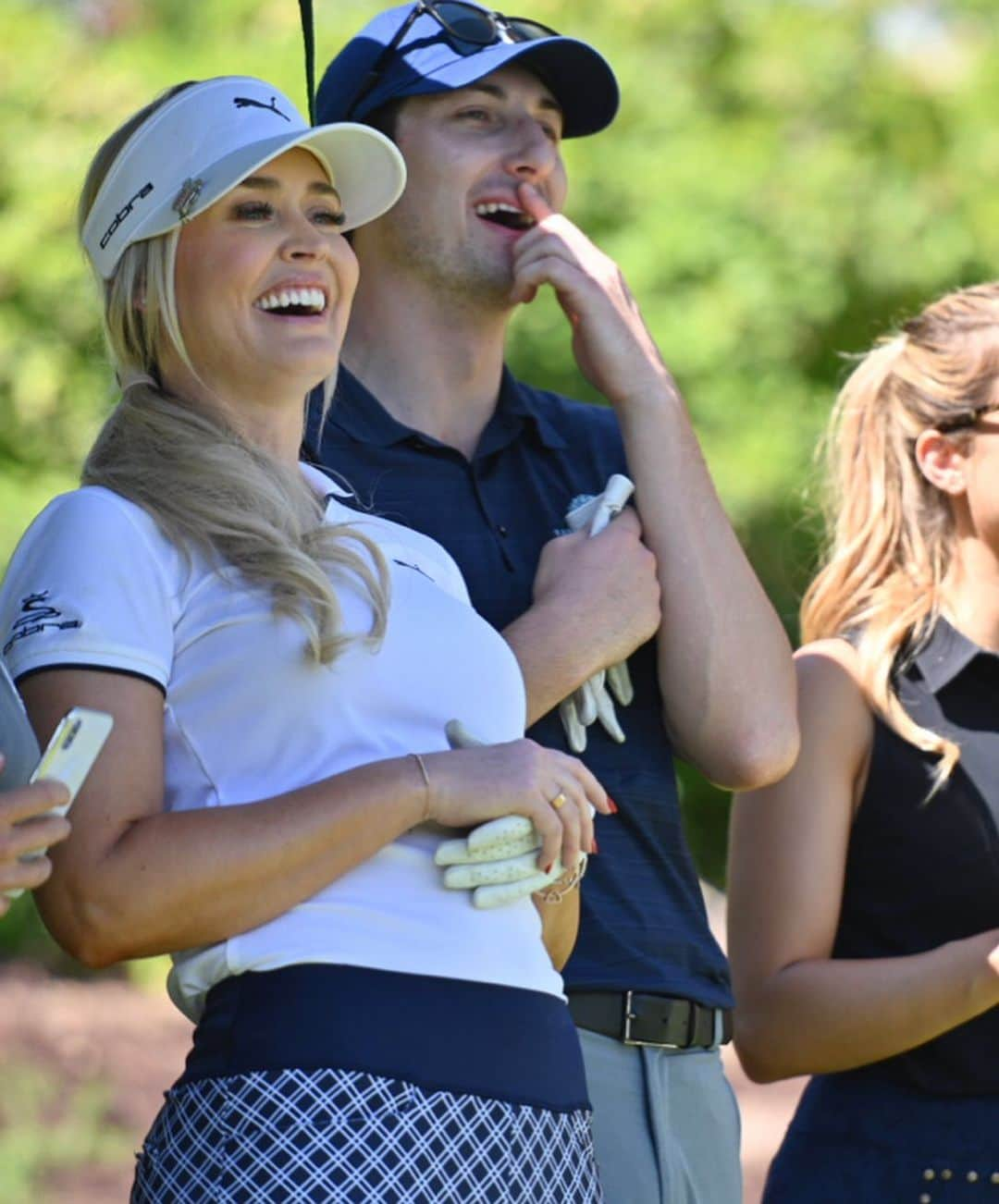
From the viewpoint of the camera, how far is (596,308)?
3090mm

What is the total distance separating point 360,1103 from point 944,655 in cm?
159

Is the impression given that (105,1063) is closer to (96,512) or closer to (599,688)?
(599,688)

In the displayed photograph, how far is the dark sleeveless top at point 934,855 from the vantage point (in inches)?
124

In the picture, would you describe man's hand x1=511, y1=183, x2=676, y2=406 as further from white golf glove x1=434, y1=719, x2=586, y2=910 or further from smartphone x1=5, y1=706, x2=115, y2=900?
smartphone x1=5, y1=706, x2=115, y2=900

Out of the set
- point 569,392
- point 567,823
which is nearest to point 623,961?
point 567,823

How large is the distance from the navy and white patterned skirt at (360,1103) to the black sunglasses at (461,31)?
161cm

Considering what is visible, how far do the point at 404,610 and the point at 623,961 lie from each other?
2.24 ft

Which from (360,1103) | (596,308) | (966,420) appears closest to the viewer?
(360,1103)

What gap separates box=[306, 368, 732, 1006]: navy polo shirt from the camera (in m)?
2.86

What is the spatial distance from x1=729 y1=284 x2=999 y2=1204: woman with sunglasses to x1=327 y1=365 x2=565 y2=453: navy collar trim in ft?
2.00

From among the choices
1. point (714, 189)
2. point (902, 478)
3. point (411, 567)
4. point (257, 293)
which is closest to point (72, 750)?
point (411, 567)

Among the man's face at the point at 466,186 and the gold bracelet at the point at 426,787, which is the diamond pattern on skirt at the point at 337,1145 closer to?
the gold bracelet at the point at 426,787

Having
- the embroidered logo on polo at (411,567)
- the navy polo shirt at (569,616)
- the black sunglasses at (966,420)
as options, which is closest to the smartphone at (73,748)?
the embroidered logo on polo at (411,567)

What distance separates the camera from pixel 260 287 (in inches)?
102
